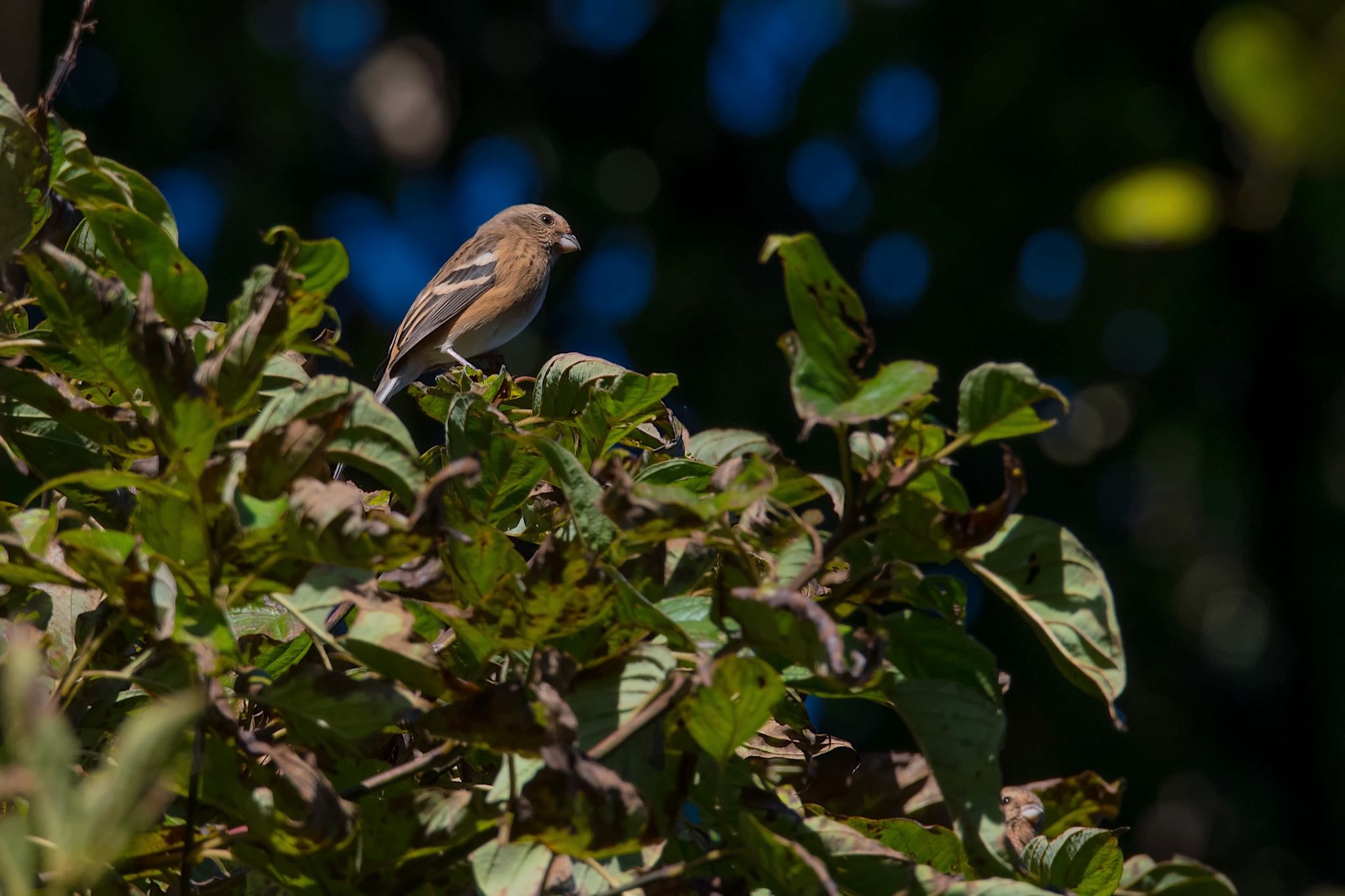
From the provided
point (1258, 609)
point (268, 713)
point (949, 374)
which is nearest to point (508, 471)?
point (268, 713)

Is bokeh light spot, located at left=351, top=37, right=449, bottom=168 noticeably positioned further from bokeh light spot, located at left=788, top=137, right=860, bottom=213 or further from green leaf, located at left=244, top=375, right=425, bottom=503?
green leaf, located at left=244, top=375, right=425, bottom=503

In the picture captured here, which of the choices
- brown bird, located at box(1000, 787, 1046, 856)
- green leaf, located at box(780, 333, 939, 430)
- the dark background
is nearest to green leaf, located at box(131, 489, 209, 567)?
green leaf, located at box(780, 333, 939, 430)

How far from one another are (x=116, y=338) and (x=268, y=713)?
414mm

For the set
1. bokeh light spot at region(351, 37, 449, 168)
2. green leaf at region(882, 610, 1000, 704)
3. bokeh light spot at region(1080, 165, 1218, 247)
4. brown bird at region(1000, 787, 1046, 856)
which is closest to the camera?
bokeh light spot at region(1080, 165, 1218, 247)

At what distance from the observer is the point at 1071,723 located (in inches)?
296

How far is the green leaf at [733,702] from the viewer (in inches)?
40.1

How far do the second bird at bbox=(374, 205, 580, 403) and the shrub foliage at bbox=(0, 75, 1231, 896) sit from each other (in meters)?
3.69

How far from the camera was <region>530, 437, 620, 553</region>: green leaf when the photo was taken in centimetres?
113

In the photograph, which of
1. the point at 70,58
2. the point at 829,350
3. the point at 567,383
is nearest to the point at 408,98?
the point at 70,58

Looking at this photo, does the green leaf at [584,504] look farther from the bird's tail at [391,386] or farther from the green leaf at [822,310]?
the bird's tail at [391,386]

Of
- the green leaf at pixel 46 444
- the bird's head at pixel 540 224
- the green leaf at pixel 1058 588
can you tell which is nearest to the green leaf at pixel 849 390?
the green leaf at pixel 1058 588

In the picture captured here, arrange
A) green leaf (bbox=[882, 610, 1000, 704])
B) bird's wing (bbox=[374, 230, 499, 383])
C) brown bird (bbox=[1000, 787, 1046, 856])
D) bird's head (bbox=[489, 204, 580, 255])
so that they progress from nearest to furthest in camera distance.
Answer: green leaf (bbox=[882, 610, 1000, 704]), brown bird (bbox=[1000, 787, 1046, 856]), bird's wing (bbox=[374, 230, 499, 383]), bird's head (bbox=[489, 204, 580, 255])

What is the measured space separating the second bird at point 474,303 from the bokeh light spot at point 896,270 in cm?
285

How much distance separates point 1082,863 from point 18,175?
3.91ft
